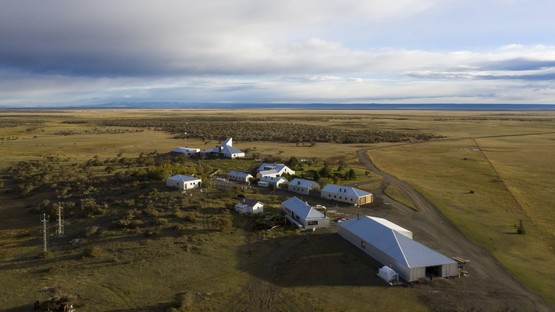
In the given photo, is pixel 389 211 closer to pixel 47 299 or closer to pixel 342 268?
pixel 342 268

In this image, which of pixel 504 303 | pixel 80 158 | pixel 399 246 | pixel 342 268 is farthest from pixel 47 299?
pixel 80 158

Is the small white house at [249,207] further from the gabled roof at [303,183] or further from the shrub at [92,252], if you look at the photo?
the shrub at [92,252]

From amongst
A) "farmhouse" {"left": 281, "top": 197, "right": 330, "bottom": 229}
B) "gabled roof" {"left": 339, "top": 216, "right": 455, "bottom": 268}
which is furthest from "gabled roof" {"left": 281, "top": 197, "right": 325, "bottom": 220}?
"gabled roof" {"left": 339, "top": 216, "right": 455, "bottom": 268}

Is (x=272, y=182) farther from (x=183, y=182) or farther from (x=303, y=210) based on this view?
(x=303, y=210)

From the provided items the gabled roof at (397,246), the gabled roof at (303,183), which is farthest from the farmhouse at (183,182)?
the gabled roof at (397,246)

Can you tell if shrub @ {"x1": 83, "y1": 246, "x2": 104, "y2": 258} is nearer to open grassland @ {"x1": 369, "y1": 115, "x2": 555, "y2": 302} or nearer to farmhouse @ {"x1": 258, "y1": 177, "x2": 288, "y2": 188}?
farmhouse @ {"x1": 258, "y1": 177, "x2": 288, "y2": 188}

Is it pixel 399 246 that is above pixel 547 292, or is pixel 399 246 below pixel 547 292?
above

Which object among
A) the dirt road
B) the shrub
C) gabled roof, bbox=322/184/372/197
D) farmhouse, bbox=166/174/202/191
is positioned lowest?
the dirt road
